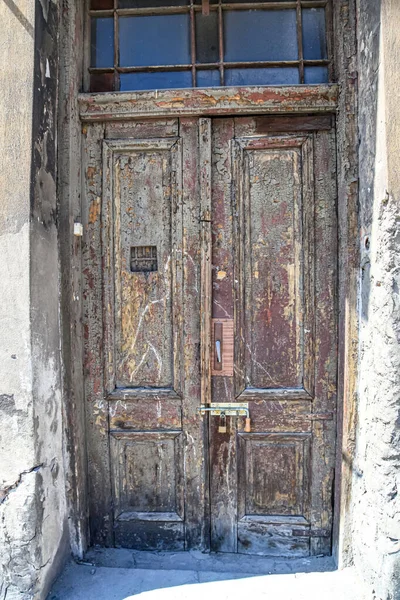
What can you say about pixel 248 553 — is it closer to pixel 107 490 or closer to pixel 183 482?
pixel 183 482

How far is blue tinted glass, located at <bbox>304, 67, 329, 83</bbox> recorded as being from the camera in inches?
94.8

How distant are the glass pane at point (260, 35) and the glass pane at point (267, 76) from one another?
0.24ft

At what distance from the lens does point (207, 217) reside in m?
2.40

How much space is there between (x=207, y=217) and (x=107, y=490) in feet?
5.78

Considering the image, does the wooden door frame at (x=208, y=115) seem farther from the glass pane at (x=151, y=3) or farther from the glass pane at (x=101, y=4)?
the glass pane at (x=151, y=3)

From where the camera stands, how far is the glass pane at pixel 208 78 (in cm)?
243

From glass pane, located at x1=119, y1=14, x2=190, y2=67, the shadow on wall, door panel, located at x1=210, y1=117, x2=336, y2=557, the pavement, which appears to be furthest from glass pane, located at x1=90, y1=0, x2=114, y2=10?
the pavement

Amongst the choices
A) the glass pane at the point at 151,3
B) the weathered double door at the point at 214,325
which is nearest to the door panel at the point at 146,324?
the weathered double door at the point at 214,325

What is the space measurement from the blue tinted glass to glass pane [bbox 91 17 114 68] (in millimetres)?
1162

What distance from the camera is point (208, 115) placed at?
241 cm

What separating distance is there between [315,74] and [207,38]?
67cm

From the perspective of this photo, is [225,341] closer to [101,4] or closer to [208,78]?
[208,78]

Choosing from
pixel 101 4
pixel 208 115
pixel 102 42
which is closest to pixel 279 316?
pixel 208 115

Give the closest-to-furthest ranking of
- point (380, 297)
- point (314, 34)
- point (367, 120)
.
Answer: point (380, 297), point (367, 120), point (314, 34)
